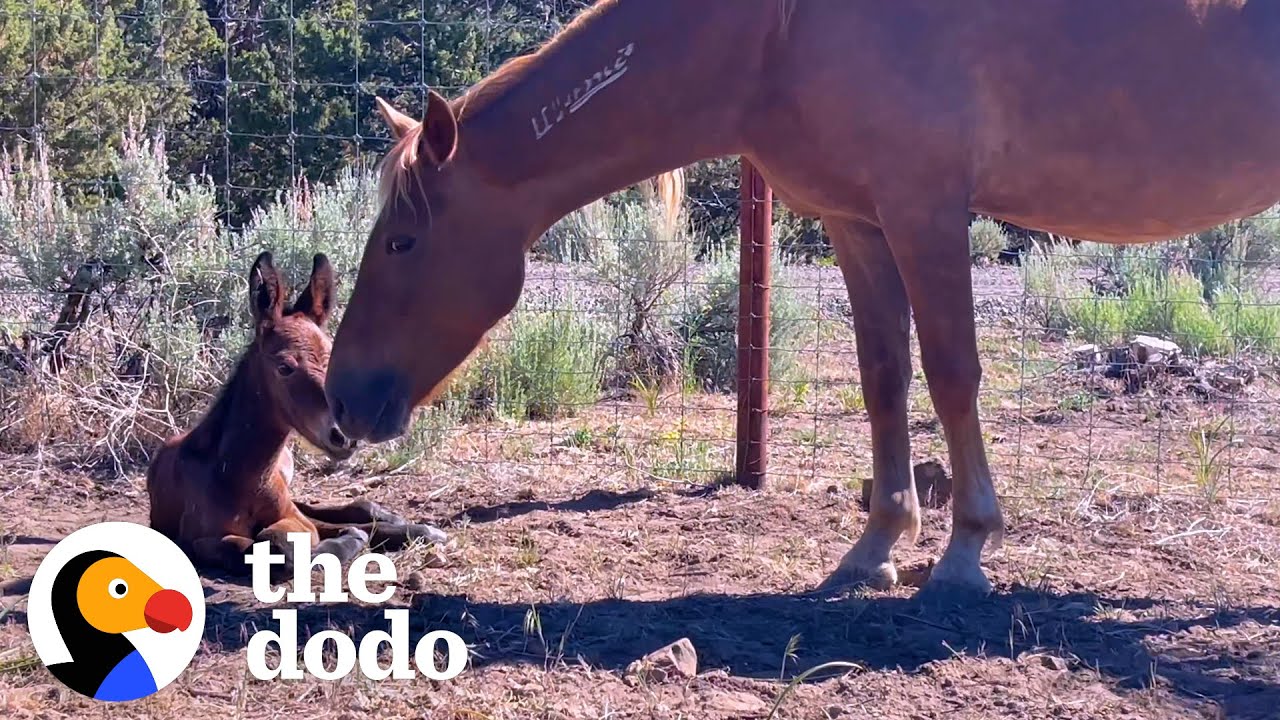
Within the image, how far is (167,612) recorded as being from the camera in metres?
3.25

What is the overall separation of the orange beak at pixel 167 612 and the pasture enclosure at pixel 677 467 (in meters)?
0.12

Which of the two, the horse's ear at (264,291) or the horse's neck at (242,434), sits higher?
the horse's ear at (264,291)

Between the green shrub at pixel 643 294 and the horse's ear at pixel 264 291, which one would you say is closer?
the horse's ear at pixel 264 291

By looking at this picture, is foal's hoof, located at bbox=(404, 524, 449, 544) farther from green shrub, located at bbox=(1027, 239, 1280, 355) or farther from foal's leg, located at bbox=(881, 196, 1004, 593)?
green shrub, located at bbox=(1027, 239, 1280, 355)

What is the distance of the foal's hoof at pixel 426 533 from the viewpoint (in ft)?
14.7

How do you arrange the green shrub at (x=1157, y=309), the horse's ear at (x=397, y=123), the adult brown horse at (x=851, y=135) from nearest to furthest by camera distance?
the adult brown horse at (x=851, y=135)
the horse's ear at (x=397, y=123)
the green shrub at (x=1157, y=309)

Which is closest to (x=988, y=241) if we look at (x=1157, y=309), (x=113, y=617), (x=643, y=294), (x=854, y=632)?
(x=1157, y=309)

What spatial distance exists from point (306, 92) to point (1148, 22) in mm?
16371

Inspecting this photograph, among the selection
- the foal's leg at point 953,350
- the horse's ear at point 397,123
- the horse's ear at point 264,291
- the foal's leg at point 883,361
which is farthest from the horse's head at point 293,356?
the foal's leg at point 953,350

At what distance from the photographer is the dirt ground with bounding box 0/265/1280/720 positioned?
3.00m

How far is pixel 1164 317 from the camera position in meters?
8.98

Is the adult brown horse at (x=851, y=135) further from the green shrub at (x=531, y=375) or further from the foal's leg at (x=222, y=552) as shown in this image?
the green shrub at (x=531, y=375)

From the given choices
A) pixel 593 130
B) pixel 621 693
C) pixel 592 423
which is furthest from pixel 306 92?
pixel 621 693

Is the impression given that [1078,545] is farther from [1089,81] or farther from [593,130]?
[593,130]
